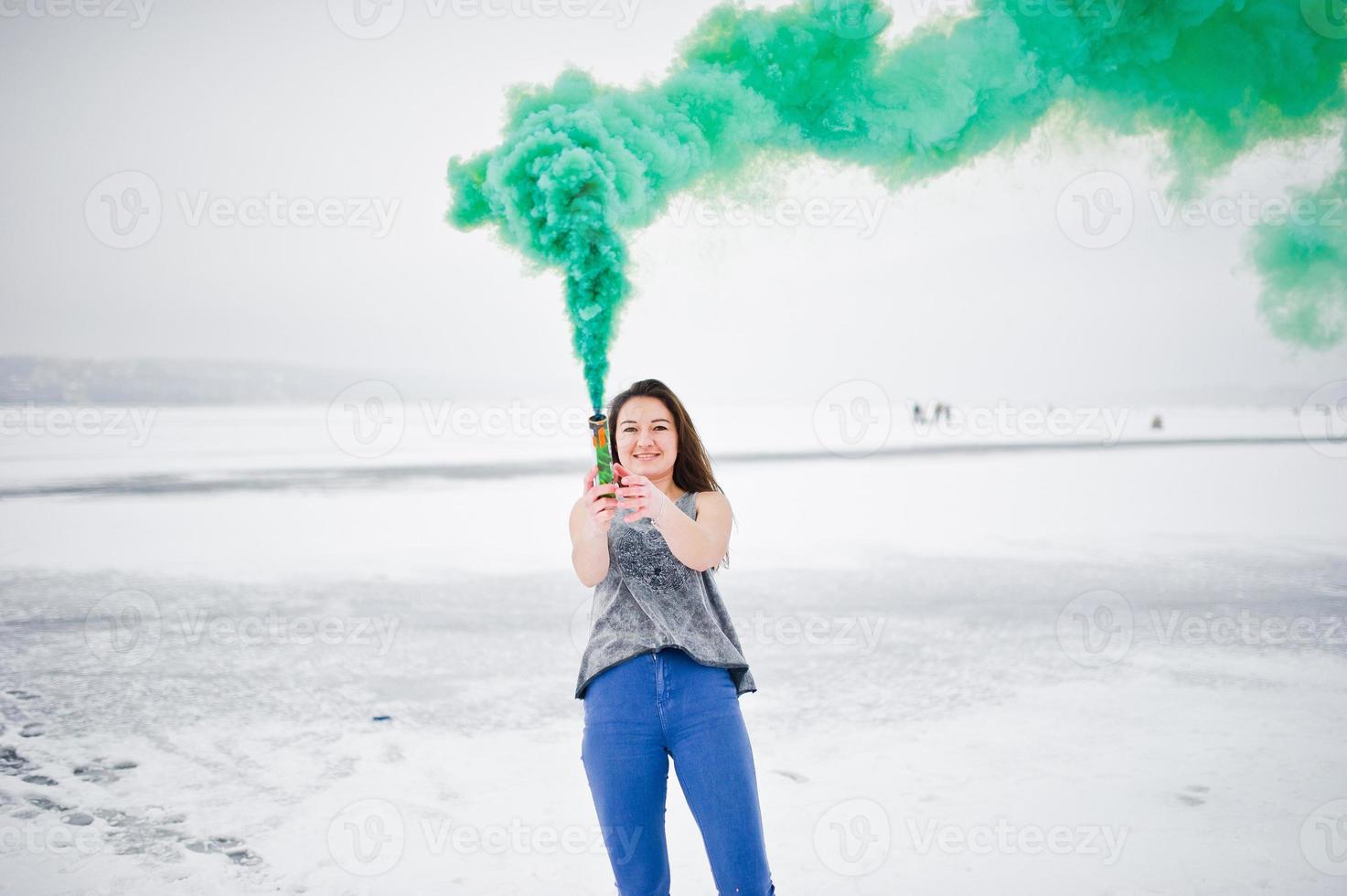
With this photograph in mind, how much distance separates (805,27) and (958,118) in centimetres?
171

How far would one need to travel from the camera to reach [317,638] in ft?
21.7

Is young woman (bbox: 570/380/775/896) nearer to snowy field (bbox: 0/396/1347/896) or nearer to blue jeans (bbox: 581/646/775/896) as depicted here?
blue jeans (bbox: 581/646/775/896)

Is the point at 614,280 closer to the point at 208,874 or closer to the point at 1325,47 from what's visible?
the point at 208,874
